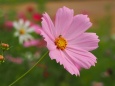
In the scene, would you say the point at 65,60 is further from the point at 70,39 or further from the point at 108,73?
the point at 108,73

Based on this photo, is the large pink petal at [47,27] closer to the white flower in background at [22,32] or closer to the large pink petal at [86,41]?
the large pink petal at [86,41]

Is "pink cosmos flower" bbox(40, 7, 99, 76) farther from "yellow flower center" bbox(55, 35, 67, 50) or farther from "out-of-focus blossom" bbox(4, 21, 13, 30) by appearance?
"out-of-focus blossom" bbox(4, 21, 13, 30)

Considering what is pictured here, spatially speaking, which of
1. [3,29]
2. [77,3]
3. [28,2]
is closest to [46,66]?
[3,29]

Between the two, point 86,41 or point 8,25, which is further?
point 8,25

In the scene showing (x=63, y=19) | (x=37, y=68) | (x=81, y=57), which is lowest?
(x=81, y=57)

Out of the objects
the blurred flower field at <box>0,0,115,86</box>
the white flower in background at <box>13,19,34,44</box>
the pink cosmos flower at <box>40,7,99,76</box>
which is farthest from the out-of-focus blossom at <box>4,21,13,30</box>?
the pink cosmos flower at <box>40,7,99,76</box>

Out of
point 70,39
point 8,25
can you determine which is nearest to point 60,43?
point 70,39

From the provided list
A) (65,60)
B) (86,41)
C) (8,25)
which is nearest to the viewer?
(65,60)
